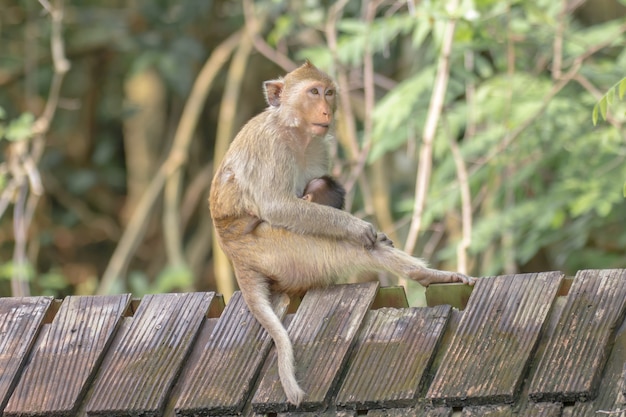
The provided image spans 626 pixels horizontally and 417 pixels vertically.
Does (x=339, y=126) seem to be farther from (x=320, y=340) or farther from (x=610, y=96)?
(x=320, y=340)

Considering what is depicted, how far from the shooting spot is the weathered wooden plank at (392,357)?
3.55 metres

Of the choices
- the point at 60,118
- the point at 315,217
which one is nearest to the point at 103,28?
the point at 60,118

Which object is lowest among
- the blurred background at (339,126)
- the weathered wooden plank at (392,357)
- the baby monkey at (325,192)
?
the blurred background at (339,126)

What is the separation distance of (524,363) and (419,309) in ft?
1.35

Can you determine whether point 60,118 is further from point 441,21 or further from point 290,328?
point 290,328

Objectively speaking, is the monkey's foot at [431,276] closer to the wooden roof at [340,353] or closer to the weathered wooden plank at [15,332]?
the wooden roof at [340,353]

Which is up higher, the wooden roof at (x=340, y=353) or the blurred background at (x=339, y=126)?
the wooden roof at (x=340, y=353)

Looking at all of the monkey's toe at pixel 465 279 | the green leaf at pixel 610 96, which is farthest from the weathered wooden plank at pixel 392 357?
the green leaf at pixel 610 96

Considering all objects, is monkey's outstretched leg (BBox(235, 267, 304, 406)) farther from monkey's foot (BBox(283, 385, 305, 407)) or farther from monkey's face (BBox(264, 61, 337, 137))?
monkey's face (BBox(264, 61, 337, 137))

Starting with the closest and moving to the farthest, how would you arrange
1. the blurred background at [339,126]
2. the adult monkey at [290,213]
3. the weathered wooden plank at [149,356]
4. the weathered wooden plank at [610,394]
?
the weathered wooden plank at [610,394] < the weathered wooden plank at [149,356] < the adult monkey at [290,213] < the blurred background at [339,126]

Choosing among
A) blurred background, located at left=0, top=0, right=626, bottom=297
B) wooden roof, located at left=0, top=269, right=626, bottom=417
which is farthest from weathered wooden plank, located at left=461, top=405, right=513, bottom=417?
blurred background, located at left=0, top=0, right=626, bottom=297

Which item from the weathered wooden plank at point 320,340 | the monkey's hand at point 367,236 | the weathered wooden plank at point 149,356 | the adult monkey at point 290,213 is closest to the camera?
the weathered wooden plank at point 320,340

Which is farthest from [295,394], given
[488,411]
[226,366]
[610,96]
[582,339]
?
[610,96]

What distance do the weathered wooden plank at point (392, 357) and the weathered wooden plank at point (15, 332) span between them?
1079 mm
